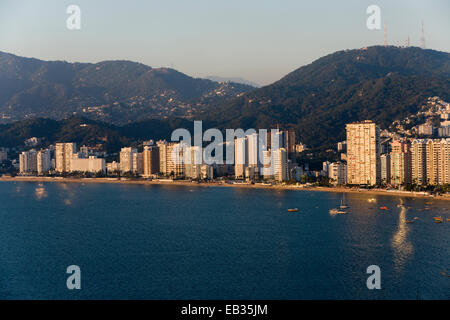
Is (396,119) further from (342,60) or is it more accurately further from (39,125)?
(39,125)

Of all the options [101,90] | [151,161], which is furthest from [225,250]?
[101,90]

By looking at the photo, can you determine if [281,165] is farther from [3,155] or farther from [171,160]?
[3,155]

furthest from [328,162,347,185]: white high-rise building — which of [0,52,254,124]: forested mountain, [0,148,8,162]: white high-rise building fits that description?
[0,52,254,124]: forested mountain

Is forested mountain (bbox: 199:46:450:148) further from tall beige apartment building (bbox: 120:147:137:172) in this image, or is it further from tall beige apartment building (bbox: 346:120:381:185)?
tall beige apartment building (bbox: 346:120:381:185)

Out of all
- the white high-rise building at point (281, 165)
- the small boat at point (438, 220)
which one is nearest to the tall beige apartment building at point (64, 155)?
the white high-rise building at point (281, 165)

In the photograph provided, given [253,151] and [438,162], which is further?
[253,151]

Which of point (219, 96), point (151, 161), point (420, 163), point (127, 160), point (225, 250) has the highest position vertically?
point (219, 96)
